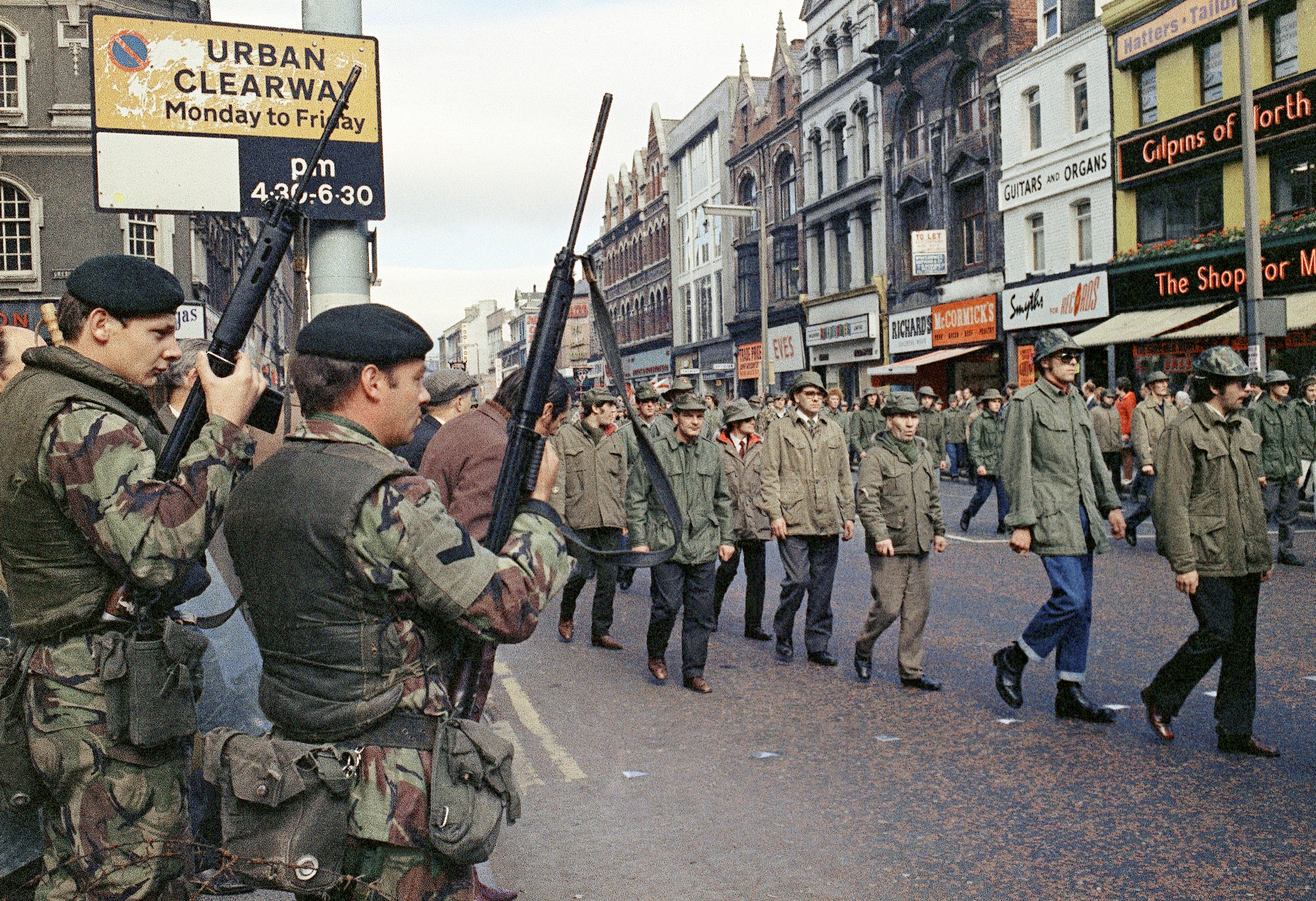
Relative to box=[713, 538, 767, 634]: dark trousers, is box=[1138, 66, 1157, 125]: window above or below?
above

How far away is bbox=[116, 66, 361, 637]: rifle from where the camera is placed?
2736 millimetres

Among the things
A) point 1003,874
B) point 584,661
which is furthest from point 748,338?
point 1003,874

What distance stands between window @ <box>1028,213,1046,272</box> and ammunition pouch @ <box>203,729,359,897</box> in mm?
→ 27914

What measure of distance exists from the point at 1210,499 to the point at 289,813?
16.0 feet

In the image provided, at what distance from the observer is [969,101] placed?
30.5 meters

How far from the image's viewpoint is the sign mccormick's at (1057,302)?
2536cm

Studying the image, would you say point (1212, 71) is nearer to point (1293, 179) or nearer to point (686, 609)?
point (1293, 179)

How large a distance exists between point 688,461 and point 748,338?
3924 cm

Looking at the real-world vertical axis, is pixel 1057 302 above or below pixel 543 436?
above

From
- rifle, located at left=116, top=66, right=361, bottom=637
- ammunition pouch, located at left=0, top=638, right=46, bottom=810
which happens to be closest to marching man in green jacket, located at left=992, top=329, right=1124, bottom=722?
rifle, located at left=116, top=66, right=361, bottom=637

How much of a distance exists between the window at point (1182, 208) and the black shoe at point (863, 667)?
740 inches

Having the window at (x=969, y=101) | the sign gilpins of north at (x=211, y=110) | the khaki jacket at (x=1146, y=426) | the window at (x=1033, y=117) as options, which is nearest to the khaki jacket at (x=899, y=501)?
the sign gilpins of north at (x=211, y=110)

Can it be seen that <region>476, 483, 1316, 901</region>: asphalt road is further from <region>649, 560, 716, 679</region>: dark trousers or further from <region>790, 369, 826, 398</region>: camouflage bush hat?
<region>790, 369, 826, 398</region>: camouflage bush hat

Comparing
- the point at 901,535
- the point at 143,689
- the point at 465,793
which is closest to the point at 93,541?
the point at 143,689
